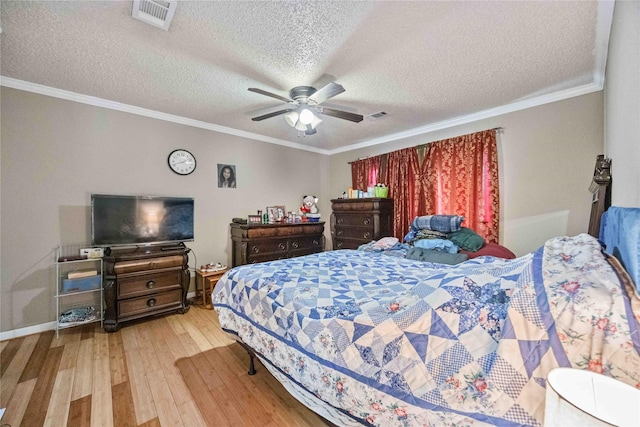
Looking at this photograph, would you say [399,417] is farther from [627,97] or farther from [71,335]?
[71,335]

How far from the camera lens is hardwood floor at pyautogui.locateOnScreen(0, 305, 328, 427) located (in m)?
1.50

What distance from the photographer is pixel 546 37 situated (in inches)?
70.0

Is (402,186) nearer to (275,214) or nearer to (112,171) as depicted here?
(275,214)

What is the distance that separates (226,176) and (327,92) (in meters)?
2.39

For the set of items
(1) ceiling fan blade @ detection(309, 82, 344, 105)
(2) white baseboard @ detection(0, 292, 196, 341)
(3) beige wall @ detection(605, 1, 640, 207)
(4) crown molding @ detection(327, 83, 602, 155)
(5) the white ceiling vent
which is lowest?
(2) white baseboard @ detection(0, 292, 196, 341)

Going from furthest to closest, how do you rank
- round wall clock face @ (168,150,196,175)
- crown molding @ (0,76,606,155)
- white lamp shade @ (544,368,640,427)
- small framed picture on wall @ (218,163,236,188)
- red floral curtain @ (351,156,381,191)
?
red floral curtain @ (351,156,381,191)
small framed picture on wall @ (218,163,236,188)
round wall clock face @ (168,150,196,175)
crown molding @ (0,76,606,155)
white lamp shade @ (544,368,640,427)

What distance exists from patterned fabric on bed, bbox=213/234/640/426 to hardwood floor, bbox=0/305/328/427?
15.8 inches

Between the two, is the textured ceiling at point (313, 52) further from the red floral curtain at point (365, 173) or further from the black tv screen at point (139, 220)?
the red floral curtain at point (365, 173)

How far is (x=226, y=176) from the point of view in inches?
152

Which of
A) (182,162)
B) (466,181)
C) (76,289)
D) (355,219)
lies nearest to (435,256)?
(466,181)

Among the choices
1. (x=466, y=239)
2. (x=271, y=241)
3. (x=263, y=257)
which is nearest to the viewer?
(x=466, y=239)

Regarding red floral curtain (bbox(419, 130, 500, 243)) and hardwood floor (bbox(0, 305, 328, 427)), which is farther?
red floral curtain (bbox(419, 130, 500, 243))

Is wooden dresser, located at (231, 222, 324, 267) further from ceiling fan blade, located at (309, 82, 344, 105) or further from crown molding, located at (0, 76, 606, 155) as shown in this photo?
ceiling fan blade, located at (309, 82, 344, 105)

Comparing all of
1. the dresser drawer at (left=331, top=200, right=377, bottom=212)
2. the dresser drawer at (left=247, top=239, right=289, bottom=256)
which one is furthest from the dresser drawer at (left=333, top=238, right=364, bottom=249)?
the dresser drawer at (left=247, top=239, right=289, bottom=256)
